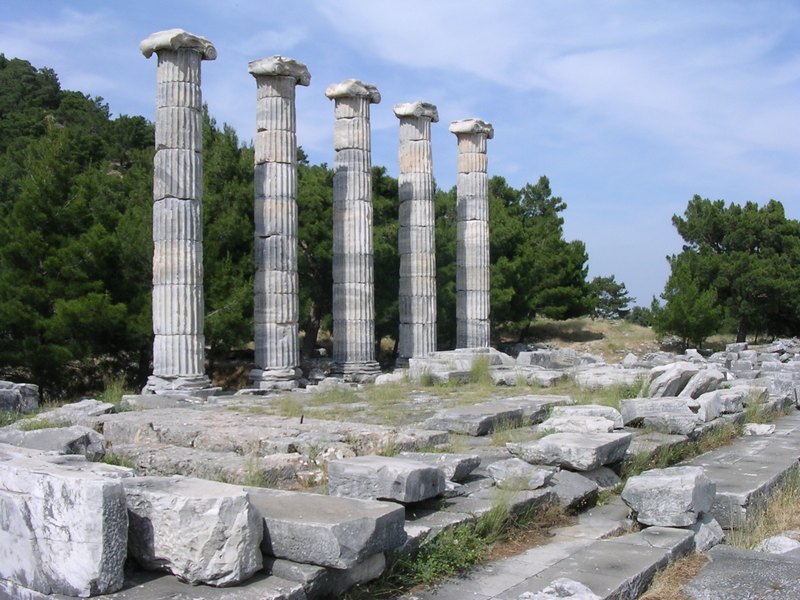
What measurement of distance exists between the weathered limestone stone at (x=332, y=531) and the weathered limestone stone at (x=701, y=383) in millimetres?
8315

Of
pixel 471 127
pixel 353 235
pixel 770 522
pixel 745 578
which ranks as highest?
pixel 471 127

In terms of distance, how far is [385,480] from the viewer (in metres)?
5.98

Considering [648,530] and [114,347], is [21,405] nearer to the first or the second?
[114,347]

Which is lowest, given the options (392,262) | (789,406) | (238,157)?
(789,406)

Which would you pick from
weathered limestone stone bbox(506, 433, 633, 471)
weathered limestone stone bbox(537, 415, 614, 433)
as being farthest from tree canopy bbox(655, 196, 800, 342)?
weathered limestone stone bbox(506, 433, 633, 471)

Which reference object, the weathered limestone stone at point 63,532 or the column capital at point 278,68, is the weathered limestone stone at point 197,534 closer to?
the weathered limestone stone at point 63,532

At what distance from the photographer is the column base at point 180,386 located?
17.3m

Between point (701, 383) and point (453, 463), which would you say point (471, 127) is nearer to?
point (701, 383)

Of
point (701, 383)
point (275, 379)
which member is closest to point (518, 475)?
point (701, 383)

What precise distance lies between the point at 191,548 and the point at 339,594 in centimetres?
87

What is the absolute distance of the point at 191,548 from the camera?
4508mm

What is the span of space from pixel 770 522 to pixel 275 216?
578 inches

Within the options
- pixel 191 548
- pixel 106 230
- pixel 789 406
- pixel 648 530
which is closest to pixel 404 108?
pixel 106 230

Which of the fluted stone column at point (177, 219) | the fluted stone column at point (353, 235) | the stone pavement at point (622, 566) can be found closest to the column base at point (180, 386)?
the fluted stone column at point (177, 219)
